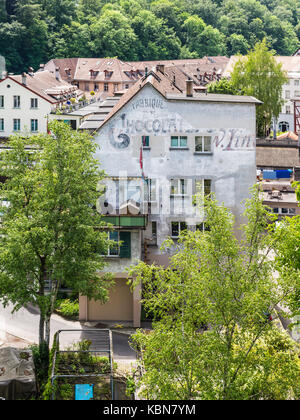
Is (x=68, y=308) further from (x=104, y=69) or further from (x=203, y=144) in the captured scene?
(x=104, y=69)

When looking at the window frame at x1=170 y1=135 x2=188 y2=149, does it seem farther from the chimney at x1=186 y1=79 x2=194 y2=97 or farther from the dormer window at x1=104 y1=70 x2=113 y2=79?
the dormer window at x1=104 y1=70 x2=113 y2=79

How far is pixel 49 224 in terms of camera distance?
28.7 meters

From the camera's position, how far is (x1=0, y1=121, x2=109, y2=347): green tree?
28.2 m

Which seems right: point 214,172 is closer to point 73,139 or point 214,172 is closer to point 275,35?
point 73,139

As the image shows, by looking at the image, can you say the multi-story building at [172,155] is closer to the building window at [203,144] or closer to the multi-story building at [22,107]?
the building window at [203,144]

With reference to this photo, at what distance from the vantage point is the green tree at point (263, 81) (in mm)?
87812

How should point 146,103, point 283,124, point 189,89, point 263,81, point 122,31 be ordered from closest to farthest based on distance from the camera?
point 146,103, point 189,89, point 263,81, point 283,124, point 122,31

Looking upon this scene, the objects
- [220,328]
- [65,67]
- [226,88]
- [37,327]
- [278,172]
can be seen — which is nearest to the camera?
[220,328]

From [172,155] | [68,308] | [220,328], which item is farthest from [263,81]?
[220,328]

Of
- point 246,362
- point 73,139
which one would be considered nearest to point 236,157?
point 73,139

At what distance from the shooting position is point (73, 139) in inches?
1200

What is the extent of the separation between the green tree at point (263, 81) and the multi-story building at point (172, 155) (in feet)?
171

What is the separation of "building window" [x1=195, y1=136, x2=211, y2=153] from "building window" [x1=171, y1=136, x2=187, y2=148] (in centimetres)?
64

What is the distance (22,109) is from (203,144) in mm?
44212
